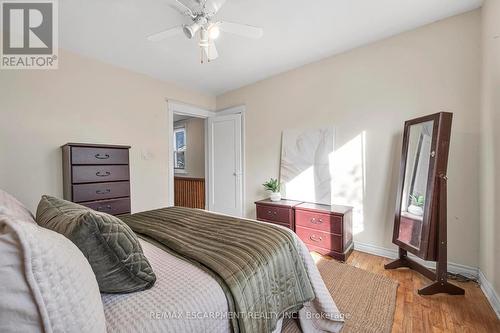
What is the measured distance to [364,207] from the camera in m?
2.69

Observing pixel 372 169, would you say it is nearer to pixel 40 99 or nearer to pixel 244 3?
pixel 244 3

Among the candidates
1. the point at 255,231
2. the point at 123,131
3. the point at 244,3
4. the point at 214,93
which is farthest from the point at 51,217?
the point at 214,93

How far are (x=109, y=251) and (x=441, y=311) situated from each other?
7.25 feet

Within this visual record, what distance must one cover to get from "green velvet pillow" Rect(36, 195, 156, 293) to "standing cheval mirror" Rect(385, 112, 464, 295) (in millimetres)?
2171

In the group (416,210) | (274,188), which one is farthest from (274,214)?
(416,210)

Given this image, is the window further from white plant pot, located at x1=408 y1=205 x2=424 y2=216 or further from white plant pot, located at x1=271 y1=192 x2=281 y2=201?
white plant pot, located at x1=408 y1=205 x2=424 y2=216

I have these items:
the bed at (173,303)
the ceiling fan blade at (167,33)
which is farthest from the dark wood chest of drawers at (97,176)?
the bed at (173,303)

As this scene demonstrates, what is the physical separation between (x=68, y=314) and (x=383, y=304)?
2.00 metres

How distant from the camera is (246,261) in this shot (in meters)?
1.05

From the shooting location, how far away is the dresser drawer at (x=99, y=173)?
2270 mm

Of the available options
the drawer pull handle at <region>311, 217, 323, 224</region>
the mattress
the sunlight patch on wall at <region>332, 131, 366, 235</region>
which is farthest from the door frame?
the mattress

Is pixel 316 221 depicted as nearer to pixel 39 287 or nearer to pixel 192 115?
pixel 39 287
